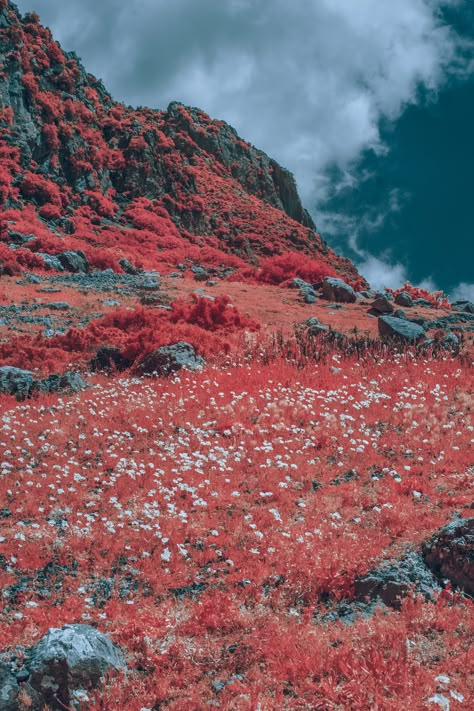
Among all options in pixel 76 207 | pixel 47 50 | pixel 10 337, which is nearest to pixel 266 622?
pixel 10 337

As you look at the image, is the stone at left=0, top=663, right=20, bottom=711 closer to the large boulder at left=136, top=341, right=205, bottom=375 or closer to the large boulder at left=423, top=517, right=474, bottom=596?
the large boulder at left=423, top=517, right=474, bottom=596

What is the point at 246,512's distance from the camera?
30.8 ft

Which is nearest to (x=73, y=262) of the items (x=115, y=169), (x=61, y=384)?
(x=61, y=384)

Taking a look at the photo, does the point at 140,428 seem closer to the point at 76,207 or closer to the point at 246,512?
the point at 246,512

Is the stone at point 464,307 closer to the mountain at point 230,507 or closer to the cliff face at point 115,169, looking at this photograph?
the mountain at point 230,507

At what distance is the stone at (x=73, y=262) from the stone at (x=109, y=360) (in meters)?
21.2

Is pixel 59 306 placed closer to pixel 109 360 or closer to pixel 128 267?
pixel 109 360

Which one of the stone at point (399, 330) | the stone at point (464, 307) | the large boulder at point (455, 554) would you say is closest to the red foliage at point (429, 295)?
the stone at point (464, 307)

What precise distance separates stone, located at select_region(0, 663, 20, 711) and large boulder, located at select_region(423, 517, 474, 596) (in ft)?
16.5

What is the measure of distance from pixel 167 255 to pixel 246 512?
1861 inches

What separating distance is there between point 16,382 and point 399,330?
557 inches

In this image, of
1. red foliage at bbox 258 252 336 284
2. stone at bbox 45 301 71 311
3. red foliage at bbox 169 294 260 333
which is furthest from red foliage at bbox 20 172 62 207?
red foliage at bbox 169 294 260 333

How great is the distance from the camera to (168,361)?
17.9 metres

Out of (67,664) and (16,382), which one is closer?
(67,664)
